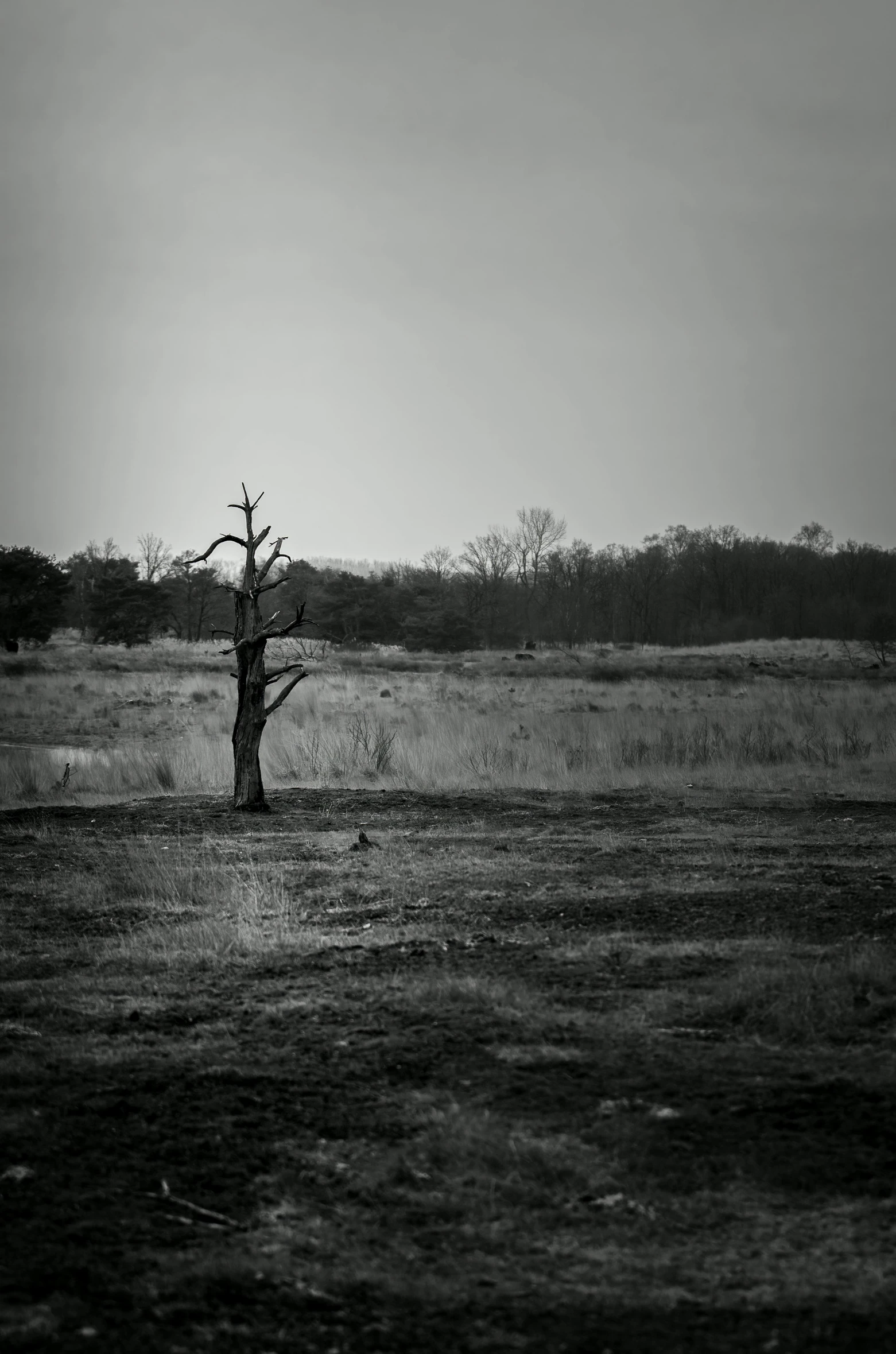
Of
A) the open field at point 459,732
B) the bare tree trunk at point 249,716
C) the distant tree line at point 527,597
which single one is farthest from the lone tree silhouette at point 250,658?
the distant tree line at point 527,597

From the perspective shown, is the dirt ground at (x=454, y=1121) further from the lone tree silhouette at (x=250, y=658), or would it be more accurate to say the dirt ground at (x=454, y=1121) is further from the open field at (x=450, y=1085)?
the lone tree silhouette at (x=250, y=658)

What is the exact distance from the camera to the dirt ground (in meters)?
2.74

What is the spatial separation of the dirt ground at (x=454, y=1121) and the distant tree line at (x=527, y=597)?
1708 inches

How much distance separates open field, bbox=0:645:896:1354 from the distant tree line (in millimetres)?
41770

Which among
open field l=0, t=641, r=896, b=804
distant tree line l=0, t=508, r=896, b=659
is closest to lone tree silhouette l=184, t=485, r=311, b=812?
open field l=0, t=641, r=896, b=804

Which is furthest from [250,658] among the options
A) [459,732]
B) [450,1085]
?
[459,732]

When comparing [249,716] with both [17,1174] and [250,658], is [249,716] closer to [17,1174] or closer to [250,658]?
[250,658]

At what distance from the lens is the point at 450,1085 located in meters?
4.16

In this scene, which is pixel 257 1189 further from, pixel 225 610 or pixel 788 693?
pixel 225 610

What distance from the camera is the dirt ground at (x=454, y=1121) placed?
108 inches

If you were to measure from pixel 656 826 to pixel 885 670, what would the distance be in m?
36.9

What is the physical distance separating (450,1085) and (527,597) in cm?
8356

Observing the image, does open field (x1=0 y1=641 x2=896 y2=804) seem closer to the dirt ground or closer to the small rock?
the dirt ground

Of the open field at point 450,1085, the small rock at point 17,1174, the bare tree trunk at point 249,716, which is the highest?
the bare tree trunk at point 249,716
